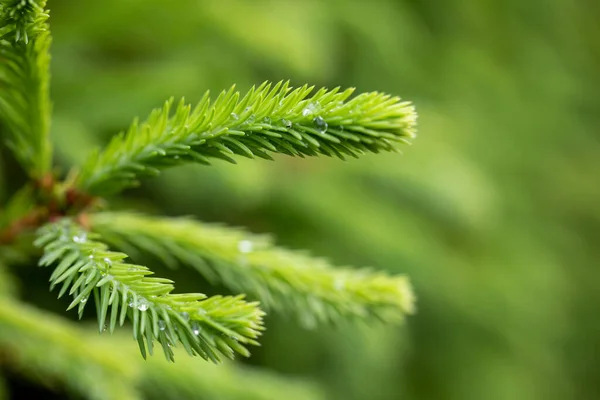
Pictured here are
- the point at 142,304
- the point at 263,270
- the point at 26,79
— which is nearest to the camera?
the point at 142,304

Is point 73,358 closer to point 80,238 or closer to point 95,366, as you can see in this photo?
point 95,366

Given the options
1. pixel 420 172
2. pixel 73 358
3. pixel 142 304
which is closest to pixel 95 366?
pixel 73 358

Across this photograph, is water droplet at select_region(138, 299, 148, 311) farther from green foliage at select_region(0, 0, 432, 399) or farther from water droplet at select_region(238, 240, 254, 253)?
water droplet at select_region(238, 240, 254, 253)

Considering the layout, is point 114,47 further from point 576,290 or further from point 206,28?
point 576,290

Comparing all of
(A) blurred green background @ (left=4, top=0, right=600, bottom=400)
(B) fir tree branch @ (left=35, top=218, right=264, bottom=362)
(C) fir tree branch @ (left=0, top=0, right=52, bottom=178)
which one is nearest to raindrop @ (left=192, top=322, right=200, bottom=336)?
(B) fir tree branch @ (left=35, top=218, right=264, bottom=362)

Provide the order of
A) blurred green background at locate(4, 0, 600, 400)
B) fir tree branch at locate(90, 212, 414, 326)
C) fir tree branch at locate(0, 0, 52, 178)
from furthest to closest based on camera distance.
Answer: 1. blurred green background at locate(4, 0, 600, 400)
2. fir tree branch at locate(90, 212, 414, 326)
3. fir tree branch at locate(0, 0, 52, 178)

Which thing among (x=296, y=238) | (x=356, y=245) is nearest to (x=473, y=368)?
(x=356, y=245)

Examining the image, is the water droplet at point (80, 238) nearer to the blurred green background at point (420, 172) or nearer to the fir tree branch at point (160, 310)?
the fir tree branch at point (160, 310)
